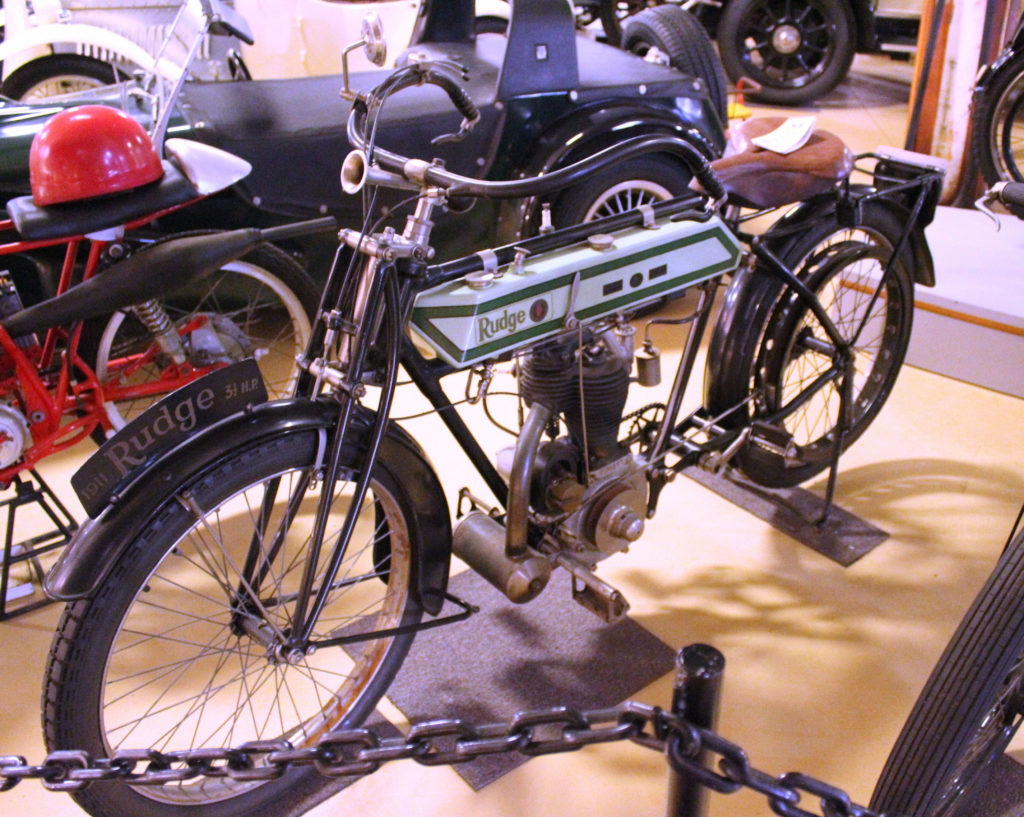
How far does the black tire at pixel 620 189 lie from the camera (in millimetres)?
3266

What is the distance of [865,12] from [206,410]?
6443mm

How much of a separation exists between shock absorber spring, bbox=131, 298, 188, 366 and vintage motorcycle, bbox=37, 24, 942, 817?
34 centimetres

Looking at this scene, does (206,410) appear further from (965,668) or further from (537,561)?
(965,668)

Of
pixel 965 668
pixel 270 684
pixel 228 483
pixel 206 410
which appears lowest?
pixel 270 684

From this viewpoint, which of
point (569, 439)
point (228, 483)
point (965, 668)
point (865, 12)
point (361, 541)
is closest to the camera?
point (965, 668)

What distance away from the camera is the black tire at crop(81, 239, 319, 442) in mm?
2658

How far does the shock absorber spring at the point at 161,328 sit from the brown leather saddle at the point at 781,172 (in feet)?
5.25

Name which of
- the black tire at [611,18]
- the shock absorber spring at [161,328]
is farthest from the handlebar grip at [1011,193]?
the black tire at [611,18]

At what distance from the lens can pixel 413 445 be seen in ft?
5.46

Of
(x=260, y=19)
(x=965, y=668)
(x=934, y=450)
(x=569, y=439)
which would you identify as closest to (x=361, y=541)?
(x=569, y=439)

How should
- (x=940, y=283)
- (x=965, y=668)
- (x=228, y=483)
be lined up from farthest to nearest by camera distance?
(x=940, y=283), (x=228, y=483), (x=965, y=668)

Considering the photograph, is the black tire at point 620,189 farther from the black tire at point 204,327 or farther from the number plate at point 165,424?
the number plate at point 165,424

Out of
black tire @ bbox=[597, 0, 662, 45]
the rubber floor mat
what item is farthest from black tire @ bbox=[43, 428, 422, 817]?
black tire @ bbox=[597, 0, 662, 45]

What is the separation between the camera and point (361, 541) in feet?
8.24
